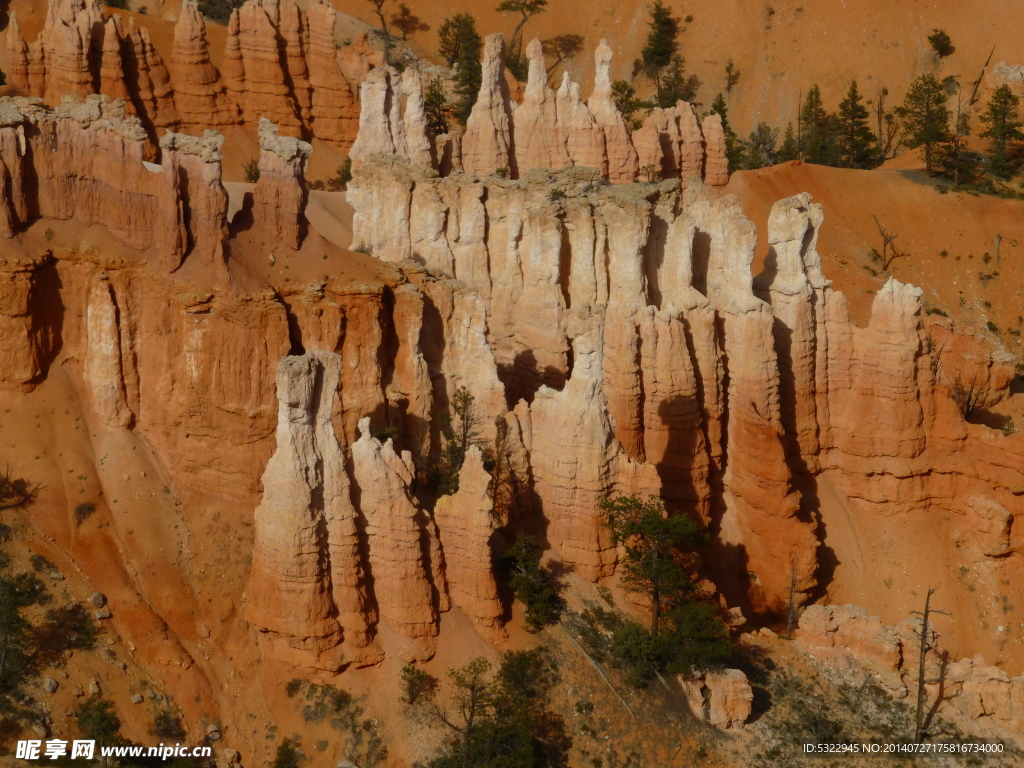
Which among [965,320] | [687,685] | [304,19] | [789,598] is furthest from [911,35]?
[687,685]

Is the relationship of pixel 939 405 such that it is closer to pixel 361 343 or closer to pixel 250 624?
pixel 361 343

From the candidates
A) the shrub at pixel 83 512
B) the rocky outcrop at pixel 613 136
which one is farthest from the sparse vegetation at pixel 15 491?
the rocky outcrop at pixel 613 136

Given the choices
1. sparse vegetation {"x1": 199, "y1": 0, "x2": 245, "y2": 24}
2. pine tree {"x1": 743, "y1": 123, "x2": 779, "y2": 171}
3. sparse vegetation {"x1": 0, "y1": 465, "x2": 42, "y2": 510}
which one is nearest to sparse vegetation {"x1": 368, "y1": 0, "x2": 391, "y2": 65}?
sparse vegetation {"x1": 199, "y1": 0, "x2": 245, "y2": 24}

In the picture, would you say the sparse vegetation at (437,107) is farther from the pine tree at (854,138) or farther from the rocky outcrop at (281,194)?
the rocky outcrop at (281,194)

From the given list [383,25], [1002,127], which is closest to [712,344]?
[1002,127]

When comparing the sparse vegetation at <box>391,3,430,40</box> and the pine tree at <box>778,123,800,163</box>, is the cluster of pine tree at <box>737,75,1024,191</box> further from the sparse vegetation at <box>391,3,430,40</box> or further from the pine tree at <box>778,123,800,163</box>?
the sparse vegetation at <box>391,3,430,40</box>
